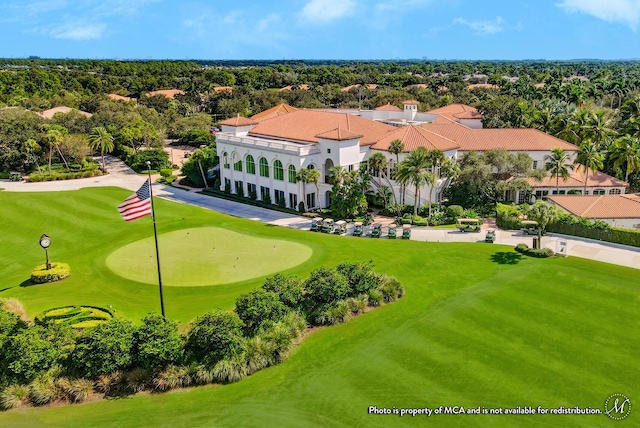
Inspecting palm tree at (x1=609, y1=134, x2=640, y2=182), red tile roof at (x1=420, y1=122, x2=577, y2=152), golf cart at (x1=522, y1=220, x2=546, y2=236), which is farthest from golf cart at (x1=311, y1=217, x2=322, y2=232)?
palm tree at (x1=609, y1=134, x2=640, y2=182)

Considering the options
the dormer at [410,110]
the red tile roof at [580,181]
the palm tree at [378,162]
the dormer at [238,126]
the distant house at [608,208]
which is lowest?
the distant house at [608,208]

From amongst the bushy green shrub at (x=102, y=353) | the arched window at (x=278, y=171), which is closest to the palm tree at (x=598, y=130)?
the arched window at (x=278, y=171)

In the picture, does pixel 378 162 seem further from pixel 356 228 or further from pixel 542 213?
pixel 542 213

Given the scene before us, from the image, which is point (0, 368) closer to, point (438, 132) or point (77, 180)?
point (438, 132)

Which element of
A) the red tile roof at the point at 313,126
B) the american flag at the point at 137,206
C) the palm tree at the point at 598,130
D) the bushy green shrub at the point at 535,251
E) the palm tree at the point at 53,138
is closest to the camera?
the american flag at the point at 137,206

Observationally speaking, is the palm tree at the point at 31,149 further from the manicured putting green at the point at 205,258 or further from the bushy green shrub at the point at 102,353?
the bushy green shrub at the point at 102,353

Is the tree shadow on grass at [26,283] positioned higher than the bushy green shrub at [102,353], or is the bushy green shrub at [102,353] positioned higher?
the bushy green shrub at [102,353]

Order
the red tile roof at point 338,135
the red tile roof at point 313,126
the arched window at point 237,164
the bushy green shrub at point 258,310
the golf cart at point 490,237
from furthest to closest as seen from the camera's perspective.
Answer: the arched window at point 237,164 → the red tile roof at point 313,126 → the red tile roof at point 338,135 → the golf cart at point 490,237 → the bushy green shrub at point 258,310
